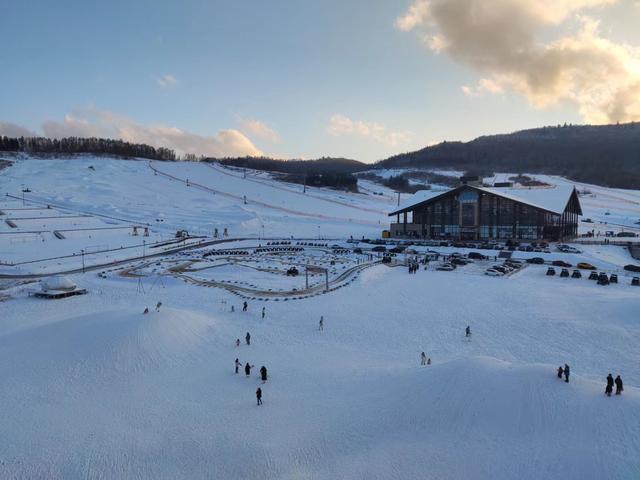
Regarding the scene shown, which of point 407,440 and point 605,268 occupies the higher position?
point 605,268

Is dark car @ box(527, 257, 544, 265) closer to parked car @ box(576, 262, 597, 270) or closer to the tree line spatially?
parked car @ box(576, 262, 597, 270)

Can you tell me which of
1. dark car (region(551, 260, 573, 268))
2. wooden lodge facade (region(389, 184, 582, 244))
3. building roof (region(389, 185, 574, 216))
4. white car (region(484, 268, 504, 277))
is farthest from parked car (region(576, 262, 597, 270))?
building roof (region(389, 185, 574, 216))

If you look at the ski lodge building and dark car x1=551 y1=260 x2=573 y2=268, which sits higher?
Answer: the ski lodge building

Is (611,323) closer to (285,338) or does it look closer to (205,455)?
(285,338)

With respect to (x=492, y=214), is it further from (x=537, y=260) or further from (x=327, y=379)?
(x=327, y=379)

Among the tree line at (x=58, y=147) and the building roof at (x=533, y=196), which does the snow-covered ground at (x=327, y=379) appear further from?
the tree line at (x=58, y=147)

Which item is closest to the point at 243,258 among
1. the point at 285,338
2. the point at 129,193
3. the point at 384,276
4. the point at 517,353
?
the point at 384,276

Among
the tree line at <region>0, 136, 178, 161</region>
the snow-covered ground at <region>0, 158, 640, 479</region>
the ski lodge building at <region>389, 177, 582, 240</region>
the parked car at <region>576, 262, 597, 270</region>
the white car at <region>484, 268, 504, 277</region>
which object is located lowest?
the snow-covered ground at <region>0, 158, 640, 479</region>

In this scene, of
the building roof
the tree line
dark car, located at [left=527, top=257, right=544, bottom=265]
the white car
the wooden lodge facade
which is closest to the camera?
the white car

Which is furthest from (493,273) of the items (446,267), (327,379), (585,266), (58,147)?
(58,147)
